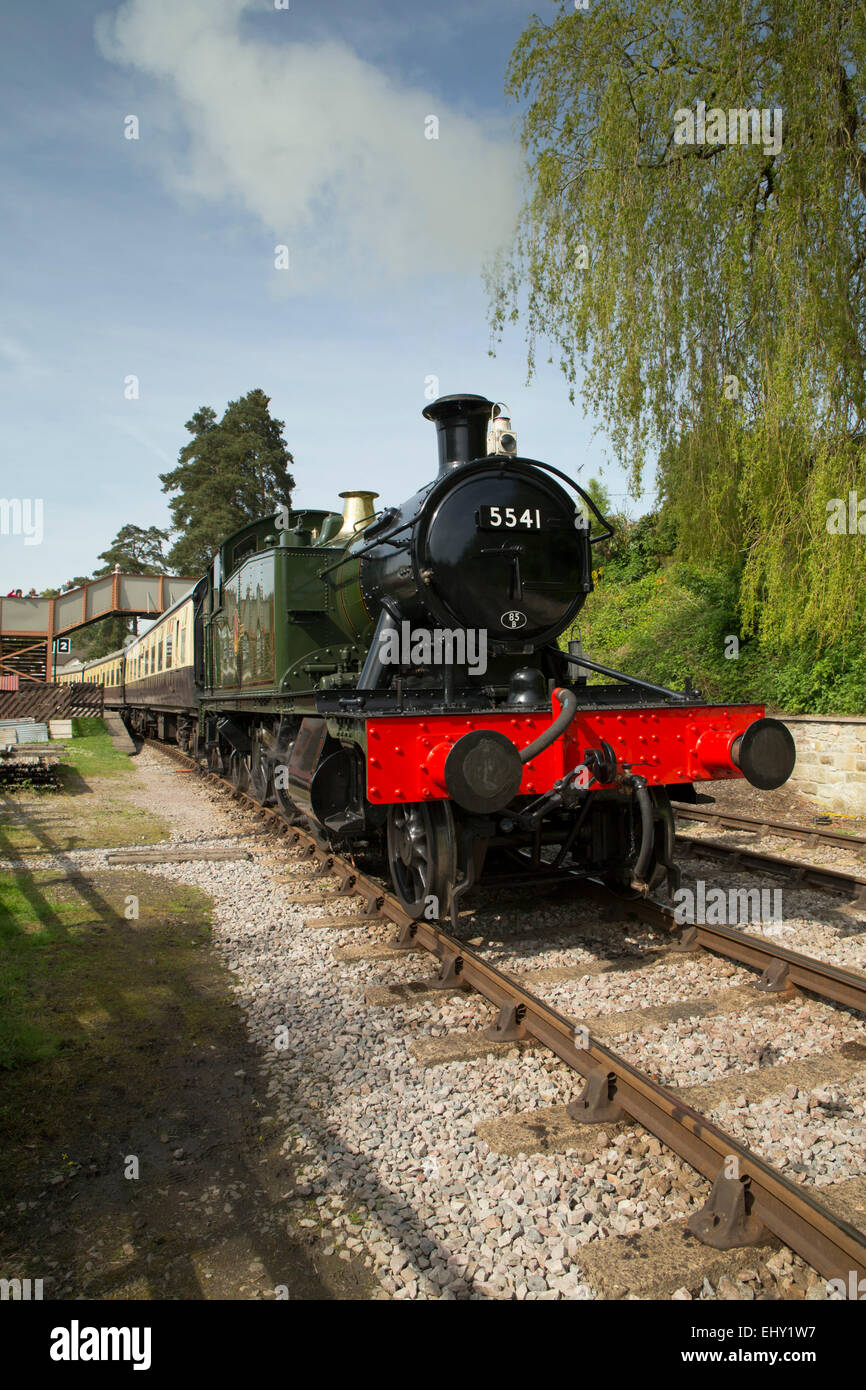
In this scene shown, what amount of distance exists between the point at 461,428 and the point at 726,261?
21.1ft

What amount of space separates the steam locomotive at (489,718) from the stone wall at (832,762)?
5069mm

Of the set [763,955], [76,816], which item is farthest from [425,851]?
[76,816]

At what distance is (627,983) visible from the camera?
4312 millimetres

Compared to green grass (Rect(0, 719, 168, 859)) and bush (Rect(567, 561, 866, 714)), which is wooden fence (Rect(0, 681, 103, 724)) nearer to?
green grass (Rect(0, 719, 168, 859))

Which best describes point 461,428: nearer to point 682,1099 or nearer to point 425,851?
point 425,851

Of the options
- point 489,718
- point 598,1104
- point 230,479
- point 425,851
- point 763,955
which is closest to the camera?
point 598,1104

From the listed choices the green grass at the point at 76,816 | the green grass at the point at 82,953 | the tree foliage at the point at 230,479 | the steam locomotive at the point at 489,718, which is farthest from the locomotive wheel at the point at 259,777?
the tree foliage at the point at 230,479

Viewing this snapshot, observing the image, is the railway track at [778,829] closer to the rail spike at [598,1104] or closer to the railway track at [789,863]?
the railway track at [789,863]

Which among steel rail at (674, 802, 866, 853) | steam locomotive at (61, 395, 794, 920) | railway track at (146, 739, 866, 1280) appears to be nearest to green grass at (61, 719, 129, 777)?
steam locomotive at (61, 395, 794, 920)

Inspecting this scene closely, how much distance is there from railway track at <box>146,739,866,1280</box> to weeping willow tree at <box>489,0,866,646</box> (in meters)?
6.37

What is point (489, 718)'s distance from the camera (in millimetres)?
4582

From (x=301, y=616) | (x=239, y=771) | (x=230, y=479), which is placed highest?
(x=230, y=479)
